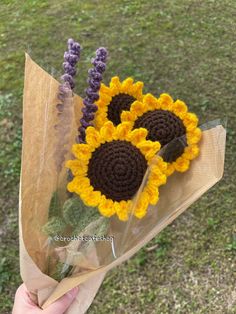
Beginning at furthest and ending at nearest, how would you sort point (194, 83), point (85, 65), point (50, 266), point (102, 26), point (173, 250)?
point (102, 26) → point (85, 65) → point (194, 83) → point (173, 250) → point (50, 266)

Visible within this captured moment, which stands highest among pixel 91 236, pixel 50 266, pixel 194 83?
pixel 91 236

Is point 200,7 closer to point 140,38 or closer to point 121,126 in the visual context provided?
point 140,38

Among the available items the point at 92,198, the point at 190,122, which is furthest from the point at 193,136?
the point at 92,198

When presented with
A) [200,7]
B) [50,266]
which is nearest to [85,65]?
[200,7]

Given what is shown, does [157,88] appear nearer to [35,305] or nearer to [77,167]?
[35,305]

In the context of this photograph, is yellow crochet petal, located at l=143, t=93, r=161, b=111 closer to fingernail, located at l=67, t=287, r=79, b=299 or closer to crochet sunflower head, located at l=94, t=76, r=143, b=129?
crochet sunflower head, located at l=94, t=76, r=143, b=129

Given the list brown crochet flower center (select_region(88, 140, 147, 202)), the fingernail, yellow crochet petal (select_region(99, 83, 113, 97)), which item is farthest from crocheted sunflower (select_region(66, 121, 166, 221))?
the fingernail

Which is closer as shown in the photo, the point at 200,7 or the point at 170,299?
the point at 170,299
